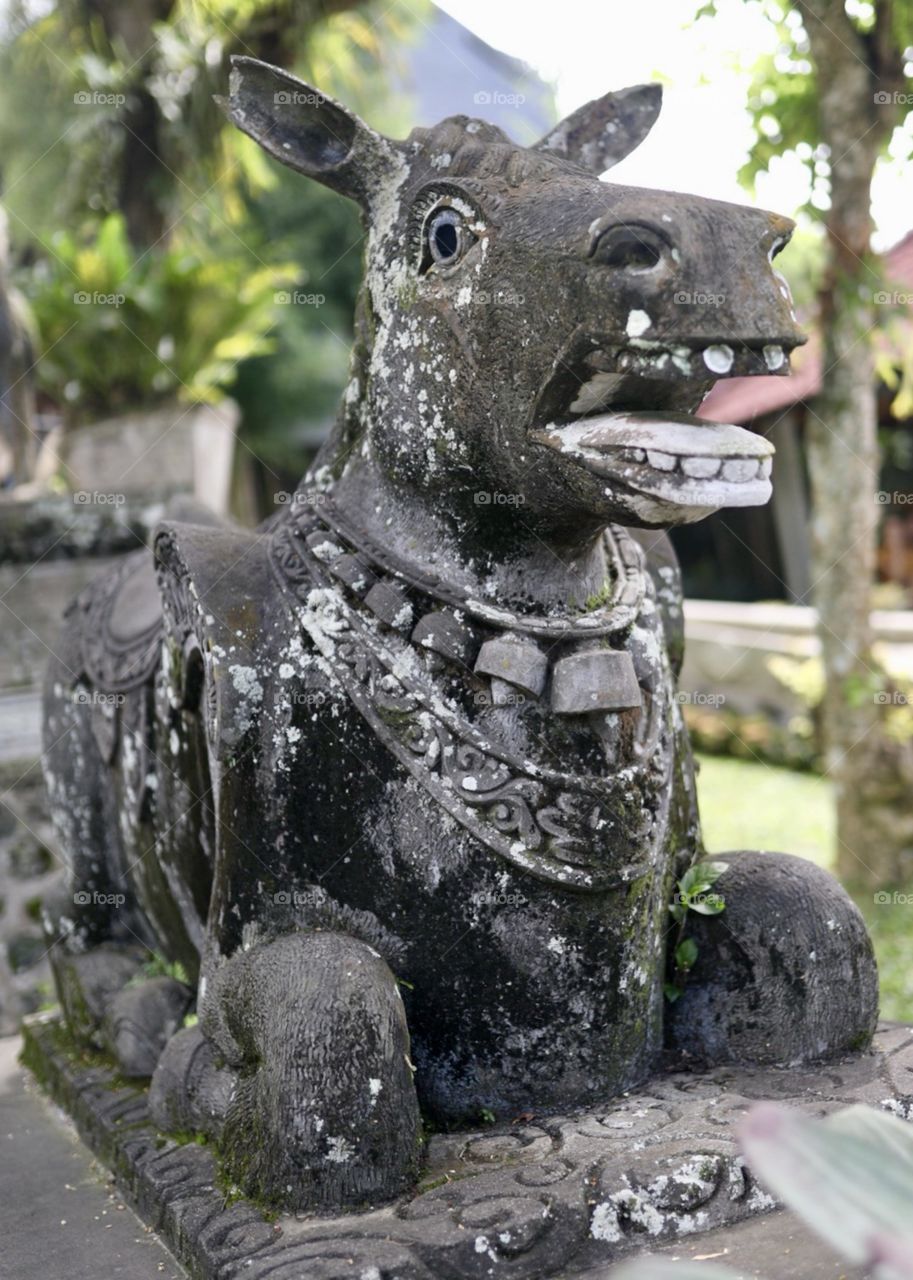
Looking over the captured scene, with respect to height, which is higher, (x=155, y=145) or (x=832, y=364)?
(x=155, y=145)

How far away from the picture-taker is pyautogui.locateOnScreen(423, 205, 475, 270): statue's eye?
2182mm

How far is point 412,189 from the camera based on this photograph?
7.53ft

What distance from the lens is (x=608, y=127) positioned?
2.73m

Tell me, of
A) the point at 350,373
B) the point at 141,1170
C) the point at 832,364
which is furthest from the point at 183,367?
the point at 141,1170

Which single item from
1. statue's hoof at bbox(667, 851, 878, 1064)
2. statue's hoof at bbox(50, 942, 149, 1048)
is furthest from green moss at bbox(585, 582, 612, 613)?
statue's hoof at bbox(50, 942, 149, 1048)

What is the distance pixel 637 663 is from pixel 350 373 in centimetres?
71

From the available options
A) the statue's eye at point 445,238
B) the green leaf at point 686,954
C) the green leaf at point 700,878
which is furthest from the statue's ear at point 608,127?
the green leaf at point 686,954

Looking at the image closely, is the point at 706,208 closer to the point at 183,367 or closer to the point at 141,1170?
the point at 141,1170

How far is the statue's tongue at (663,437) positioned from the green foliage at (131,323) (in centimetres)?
557

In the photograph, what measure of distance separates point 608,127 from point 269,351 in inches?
270
